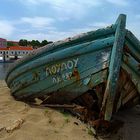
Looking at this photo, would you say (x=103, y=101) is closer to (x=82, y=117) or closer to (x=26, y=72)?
(x=82, y=117)

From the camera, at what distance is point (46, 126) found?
202 inches

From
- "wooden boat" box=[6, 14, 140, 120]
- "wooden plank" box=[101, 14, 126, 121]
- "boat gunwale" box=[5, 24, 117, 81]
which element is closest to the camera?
"wooden plank" box=[101, 14, 126, 121]

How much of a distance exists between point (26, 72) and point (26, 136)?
5.44 ft

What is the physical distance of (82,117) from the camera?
207 inches

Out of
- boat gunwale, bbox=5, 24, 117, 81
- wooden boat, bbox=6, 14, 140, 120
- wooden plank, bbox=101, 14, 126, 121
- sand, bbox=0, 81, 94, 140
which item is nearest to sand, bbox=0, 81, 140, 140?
sand, bbox=0, 81, 94, 140

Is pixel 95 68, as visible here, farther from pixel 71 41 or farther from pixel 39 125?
pixel 39 125

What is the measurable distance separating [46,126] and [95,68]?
1167 mm

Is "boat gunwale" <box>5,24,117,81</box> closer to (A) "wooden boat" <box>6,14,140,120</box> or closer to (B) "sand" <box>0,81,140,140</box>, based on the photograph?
(A) "wooden boat" <box>6,14,140,120</box>

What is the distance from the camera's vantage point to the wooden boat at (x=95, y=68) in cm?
494

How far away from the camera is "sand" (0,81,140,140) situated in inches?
189

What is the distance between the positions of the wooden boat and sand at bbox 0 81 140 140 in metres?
0.35

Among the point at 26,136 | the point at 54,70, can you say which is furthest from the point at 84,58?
the point at 26,136

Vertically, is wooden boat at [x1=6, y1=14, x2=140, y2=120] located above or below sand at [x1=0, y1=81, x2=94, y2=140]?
above

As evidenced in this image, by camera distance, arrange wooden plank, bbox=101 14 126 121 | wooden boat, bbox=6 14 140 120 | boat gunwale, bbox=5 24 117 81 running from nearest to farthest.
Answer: wooden plank, bbox=101 14 126 121 → wooden boat, bbox=6 14 140 120 → boat gunwale, bbox=5 24 117 81
